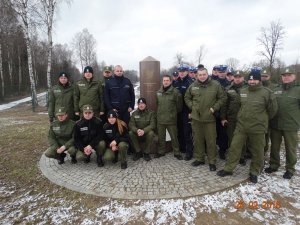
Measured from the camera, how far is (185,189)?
4129 millimetres

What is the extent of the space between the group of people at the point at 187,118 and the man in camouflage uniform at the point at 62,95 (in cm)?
2

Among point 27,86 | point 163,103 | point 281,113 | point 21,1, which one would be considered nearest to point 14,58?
point 27,86

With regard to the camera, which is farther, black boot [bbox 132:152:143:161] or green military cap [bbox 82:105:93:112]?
black boot [bbox 132:152:143:161]

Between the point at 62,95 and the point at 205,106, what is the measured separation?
328 cm

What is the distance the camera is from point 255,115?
13.8ft

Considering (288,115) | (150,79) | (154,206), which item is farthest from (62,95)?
(288,115)

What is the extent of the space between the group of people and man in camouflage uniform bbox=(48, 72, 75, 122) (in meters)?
0.02

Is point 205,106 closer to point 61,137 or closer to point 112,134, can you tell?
point 112,134

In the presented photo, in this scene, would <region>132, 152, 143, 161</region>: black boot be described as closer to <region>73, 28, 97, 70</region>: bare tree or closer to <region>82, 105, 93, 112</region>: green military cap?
<region>82, 105, 93, 112</region>: green military cap

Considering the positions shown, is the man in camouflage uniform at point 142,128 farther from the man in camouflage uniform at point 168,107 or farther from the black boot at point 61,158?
the black boot at point 61,158

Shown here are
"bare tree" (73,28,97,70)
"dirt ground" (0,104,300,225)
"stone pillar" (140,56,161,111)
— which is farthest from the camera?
"bare tree" (73,28,97,70)

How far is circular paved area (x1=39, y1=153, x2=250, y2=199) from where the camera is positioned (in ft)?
13.4

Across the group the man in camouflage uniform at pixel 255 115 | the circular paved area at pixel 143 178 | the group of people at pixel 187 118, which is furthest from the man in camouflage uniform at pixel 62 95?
the man in camouflage uniform at pixel 255 115
